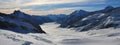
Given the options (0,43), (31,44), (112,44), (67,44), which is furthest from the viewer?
(67,44)

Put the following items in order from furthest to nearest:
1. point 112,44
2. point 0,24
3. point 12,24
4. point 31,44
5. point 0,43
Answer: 1. point 12,24
2. point 0,24
3. point 112,44
4. point 31,44
5. point 0,43

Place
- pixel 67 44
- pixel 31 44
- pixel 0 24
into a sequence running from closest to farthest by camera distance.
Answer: pixel 31 44
pixel 67 44
pixel 0 24

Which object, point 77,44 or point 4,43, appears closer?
point 4,43

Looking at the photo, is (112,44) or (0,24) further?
(0,24)

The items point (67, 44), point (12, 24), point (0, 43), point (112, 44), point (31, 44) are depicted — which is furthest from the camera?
point (12, 24)

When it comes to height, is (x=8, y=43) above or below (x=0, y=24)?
below

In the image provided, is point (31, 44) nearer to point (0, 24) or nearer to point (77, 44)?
point (77, 44)

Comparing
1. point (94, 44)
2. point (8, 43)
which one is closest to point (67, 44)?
point (94, 44)

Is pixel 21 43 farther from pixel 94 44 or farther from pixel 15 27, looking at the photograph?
pixel 15 27

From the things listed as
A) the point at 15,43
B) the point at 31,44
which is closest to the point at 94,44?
the point at 31,44
